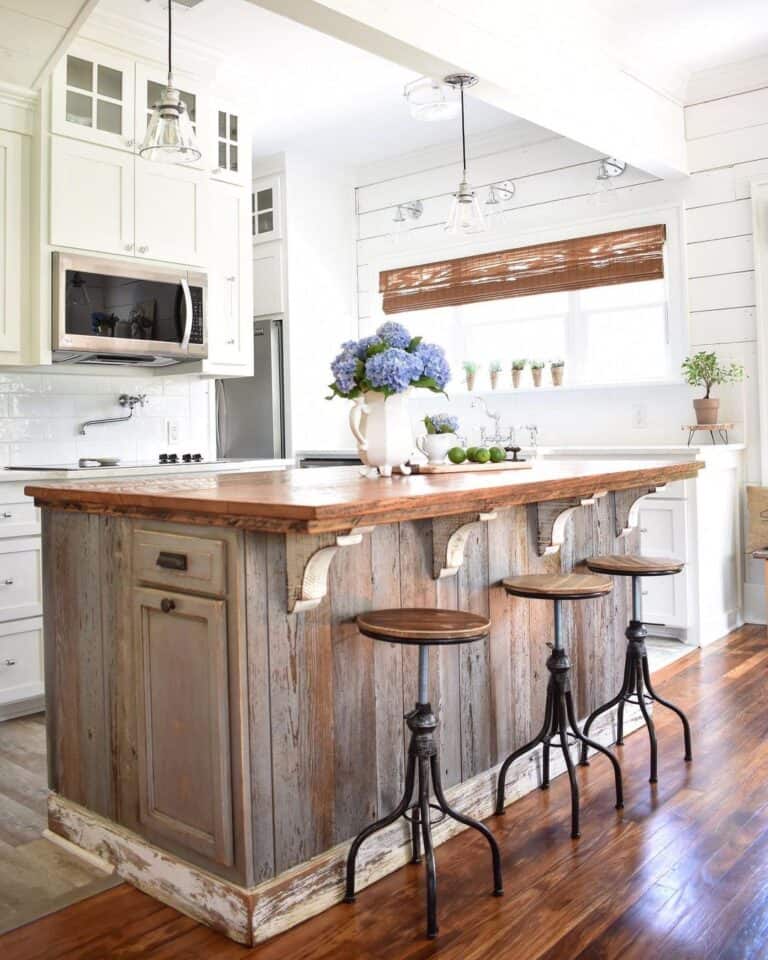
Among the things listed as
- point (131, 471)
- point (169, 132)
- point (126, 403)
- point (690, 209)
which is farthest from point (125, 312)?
point (690, 209)

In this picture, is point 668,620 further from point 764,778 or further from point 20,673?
point 20,673

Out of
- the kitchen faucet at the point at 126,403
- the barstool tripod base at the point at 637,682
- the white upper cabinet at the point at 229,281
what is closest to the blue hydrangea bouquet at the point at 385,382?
the barstool tripod base at the point at 637,682

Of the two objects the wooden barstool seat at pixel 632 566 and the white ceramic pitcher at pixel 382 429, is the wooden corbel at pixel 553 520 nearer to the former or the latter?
the wooden barstool seat at pixel 632 566

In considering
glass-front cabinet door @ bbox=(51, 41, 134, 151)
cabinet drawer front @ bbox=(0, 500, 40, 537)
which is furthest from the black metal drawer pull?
glass-front cabinet door @ bbox=(51, 41, 134, 151)

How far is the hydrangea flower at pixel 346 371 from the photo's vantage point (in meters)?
2.67

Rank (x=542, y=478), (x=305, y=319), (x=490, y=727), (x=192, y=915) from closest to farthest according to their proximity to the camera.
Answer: (x=192, y=915), (x=542, y=478), (x=490, y=727), (x=305, y=319)

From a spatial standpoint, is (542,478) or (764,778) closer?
(542,478)

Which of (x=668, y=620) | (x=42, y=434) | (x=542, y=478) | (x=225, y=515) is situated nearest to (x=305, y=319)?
(x=42, y=434)

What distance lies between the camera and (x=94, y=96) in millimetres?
4078

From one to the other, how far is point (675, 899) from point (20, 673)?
258 centimetres

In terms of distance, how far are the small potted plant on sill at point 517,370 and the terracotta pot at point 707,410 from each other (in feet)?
4.02

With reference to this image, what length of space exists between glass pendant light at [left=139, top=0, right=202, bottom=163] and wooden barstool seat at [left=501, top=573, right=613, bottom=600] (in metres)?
1.64

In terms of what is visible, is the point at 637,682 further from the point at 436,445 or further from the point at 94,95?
the point at 94,95

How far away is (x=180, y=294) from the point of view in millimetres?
4426
